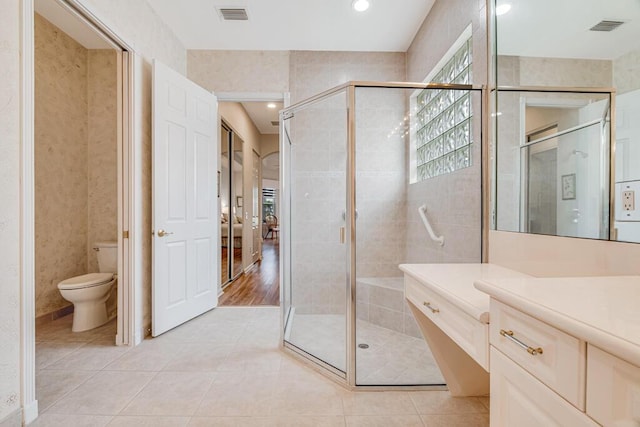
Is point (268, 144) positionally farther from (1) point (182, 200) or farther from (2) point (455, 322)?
(2) point (455, 322)

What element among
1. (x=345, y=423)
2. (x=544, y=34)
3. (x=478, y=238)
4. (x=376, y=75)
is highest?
(x=376, y=75)

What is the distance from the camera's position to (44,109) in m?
2.84

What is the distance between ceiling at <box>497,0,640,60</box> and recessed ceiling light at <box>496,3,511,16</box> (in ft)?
0.07

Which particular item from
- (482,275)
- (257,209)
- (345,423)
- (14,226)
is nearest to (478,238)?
(482,275)

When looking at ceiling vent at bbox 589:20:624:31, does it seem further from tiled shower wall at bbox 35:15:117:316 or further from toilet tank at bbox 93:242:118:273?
tiled shower wall at bbox 35:15:117:316

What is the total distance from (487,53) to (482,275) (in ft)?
4.35

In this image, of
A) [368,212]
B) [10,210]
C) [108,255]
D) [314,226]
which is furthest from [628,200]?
[108,255]

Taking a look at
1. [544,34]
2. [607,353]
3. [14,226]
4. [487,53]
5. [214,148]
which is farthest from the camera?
[214,148]

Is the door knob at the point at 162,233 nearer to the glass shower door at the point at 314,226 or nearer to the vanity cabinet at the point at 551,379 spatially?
the glass shower door at the point at 314,226

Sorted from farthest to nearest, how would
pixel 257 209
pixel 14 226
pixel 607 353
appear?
pixel 257 209 → pixel 14 226 → pixel 607 353

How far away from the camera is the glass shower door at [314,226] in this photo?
2291 millimetres

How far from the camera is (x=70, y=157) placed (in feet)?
10.0

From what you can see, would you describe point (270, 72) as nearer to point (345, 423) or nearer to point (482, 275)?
point (482, 275)

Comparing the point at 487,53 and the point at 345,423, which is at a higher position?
the point at 487,53
